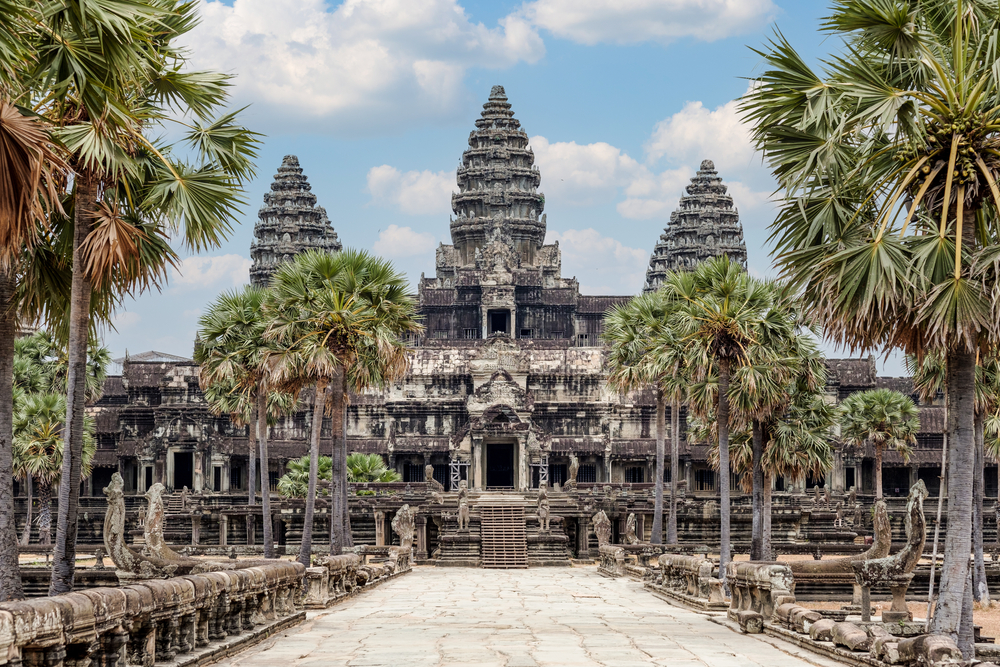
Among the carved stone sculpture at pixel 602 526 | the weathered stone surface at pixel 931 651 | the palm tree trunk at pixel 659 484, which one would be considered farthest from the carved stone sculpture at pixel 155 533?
the carved stone sculpture at pixel 602 526

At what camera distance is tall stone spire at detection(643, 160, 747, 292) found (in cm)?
8219

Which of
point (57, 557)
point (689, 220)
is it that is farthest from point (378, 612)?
point (689, 220)

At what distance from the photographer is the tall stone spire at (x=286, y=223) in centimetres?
7844

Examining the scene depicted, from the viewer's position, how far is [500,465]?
192ft

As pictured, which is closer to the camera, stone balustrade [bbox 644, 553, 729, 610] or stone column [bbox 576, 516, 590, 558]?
stone balustrade [bbox 644, 553, 729, 610]

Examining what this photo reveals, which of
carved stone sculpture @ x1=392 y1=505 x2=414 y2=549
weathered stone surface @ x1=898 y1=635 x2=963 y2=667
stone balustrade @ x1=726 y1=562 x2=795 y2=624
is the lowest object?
carved stone sculpture @ x1=392 y1=505 x2=414 y2=549

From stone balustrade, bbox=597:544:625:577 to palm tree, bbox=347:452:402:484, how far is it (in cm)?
1643

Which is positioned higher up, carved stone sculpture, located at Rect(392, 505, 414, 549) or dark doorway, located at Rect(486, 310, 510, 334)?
dark doorway, located at Rect(486, 310, 510, 334)

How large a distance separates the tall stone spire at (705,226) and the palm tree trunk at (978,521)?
53995 mm

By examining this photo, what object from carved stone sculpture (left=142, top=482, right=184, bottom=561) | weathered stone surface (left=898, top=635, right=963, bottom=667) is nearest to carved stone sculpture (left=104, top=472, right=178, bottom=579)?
carved stone sculpture (left=142, top=482, right=184, bottom=561)

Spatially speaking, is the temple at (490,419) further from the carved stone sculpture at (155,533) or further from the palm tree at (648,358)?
the carved stone sculpture at (155,533)

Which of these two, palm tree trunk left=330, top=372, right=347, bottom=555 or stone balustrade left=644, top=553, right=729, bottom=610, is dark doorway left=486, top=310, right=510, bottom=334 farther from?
stone balustrade left=644, top=553, right=729, bottom=610

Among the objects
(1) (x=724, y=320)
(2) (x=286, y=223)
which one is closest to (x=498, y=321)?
(2) (x=286, y=223)

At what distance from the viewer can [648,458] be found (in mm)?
58438
